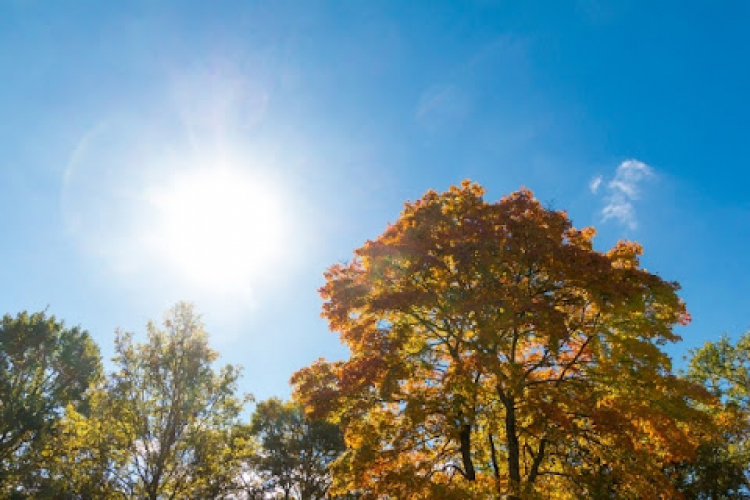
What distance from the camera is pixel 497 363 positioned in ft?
37.3

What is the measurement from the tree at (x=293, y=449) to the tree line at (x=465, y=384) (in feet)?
56.6

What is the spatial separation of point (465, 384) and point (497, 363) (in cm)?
96

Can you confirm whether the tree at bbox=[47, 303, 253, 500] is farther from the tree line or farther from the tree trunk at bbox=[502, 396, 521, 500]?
the tree trunk at bbox=[502, 396, 521, 500]

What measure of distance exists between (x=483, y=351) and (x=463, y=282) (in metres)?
2.35

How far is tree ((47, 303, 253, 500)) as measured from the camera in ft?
53.9

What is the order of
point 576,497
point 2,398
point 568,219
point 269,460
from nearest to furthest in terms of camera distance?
point 576,497 → point 568,219 → point 2,398 → point 269,460

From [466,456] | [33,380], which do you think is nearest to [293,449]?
[33,380]

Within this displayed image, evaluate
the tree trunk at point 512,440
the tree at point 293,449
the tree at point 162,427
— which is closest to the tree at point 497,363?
the tree trunk at point 512,440

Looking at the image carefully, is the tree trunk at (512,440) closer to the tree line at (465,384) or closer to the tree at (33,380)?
the tree line at (465,384)

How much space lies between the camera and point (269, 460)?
34844 millimetres

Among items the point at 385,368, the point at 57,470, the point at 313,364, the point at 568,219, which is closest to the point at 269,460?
the point at 57,470

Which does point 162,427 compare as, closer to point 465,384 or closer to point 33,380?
point 465,384

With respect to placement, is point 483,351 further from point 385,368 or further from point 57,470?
point 57,470

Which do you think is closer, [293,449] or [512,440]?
[512,440]
